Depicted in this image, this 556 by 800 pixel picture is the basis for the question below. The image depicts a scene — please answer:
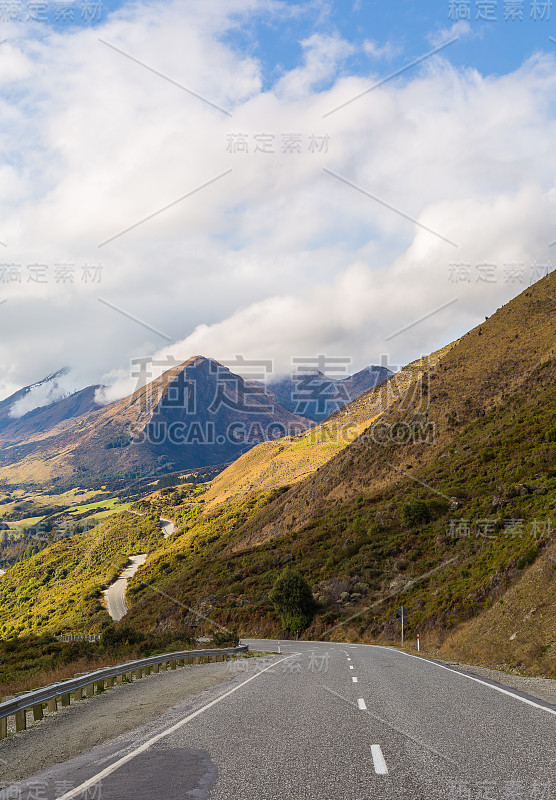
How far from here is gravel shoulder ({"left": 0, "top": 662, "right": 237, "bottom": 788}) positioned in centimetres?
858

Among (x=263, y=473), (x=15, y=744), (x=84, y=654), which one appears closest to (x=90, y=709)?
(x=15, y=744)

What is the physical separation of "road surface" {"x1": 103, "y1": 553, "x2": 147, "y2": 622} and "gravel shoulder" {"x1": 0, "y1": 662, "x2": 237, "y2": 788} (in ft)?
244

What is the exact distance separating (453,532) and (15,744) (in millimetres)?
49523

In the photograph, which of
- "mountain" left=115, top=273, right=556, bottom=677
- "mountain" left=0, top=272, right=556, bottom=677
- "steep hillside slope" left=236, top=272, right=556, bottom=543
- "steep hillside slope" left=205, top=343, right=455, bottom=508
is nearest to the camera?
"mountain" left=0, top=272, right=556, bottom=677

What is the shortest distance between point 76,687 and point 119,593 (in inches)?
3994

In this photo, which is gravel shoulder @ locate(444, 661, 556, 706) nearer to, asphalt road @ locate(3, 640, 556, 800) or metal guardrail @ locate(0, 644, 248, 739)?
asphalt road @ locate(3, 640, 556, 800)

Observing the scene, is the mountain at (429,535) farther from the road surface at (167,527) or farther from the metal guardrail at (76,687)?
the road surface at (167,527)

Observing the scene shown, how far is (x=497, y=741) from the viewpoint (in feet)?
27.4

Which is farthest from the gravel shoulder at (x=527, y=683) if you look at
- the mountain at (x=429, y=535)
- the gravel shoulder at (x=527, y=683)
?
the mountain at (x=429, y=535)

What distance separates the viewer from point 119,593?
109 meters

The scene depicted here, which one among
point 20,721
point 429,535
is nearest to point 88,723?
point 20,721

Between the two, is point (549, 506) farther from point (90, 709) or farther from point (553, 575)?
point (90, 709)

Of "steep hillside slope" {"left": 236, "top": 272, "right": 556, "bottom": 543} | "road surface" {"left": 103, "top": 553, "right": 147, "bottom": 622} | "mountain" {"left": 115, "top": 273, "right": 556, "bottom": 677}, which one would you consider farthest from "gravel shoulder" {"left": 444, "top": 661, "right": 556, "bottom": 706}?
"road surface" {"left": 103, "top": 553, "right": 147, "bottom": 622}

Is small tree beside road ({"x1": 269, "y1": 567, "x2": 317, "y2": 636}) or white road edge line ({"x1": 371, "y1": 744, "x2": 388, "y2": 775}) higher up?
white road edge line ({"x1": 371, "y1": 744, "x2": 388, "y2": 775})
